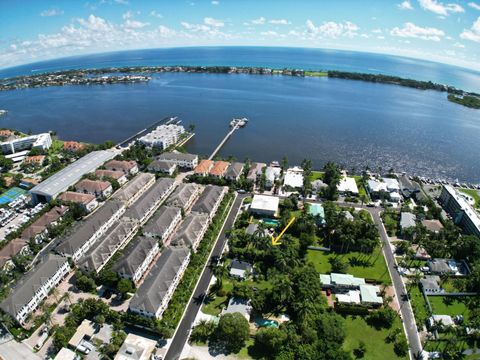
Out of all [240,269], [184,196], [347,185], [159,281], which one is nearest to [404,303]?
[240,269]

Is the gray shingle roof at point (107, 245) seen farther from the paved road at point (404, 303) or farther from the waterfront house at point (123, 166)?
the paved road at point (404, 303)

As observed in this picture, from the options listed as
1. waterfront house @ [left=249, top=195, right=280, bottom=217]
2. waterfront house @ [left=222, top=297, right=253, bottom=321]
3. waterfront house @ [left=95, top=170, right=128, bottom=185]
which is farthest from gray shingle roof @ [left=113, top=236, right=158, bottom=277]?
waterfront house @ [left=95, top=170, right=128, bottom=185]

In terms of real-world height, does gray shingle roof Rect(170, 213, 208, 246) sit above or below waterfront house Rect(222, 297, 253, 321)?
above

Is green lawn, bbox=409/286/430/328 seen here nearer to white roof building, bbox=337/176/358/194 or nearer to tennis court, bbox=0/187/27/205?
white roof building, bbox=337/176/358/194

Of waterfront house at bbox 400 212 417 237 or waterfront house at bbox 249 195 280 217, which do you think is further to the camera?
waterfront house at bbox 249 195 280 217

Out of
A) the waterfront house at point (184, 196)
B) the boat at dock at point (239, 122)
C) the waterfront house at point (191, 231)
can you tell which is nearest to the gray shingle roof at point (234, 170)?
the waterfront house at point (184, 196)

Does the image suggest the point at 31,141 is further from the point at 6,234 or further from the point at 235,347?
the point at 235,347

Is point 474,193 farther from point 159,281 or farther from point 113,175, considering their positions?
point 113,175
